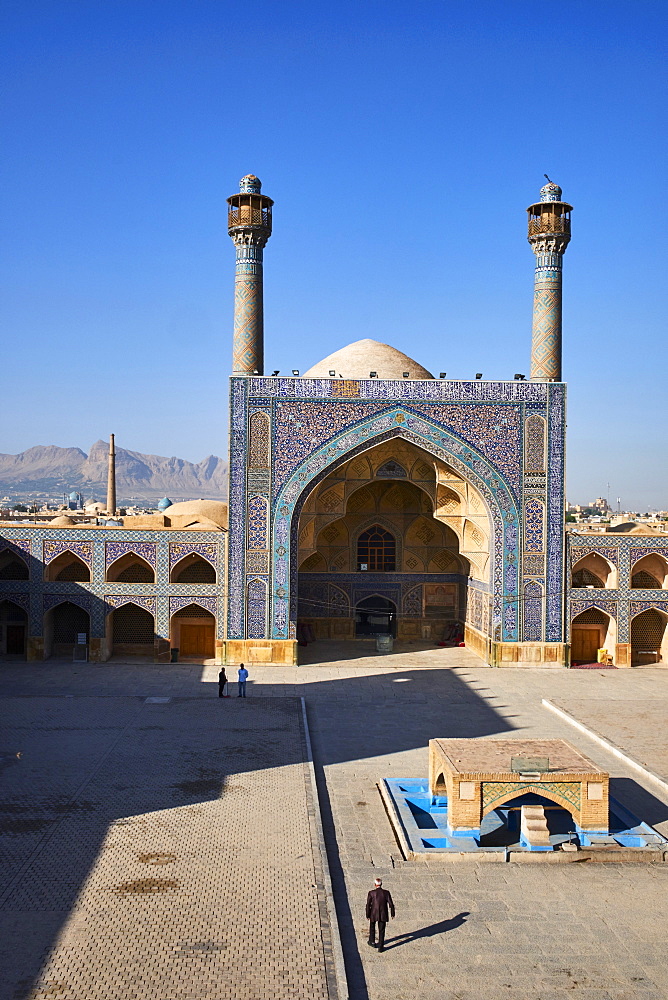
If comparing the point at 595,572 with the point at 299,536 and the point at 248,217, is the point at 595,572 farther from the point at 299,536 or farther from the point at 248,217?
the point at 248,217

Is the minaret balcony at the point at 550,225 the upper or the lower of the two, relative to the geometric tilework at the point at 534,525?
upper

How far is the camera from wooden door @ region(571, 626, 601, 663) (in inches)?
809

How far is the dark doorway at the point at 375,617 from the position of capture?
23.1 meters

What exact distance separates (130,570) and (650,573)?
1253cm

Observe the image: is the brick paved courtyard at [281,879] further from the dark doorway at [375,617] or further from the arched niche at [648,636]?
the dark doorway at [375,617]

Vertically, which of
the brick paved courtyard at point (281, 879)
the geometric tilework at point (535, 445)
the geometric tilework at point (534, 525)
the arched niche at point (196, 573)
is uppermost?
the geometric tilework at point (535, 445)

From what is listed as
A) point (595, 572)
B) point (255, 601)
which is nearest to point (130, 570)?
point (255, 601)

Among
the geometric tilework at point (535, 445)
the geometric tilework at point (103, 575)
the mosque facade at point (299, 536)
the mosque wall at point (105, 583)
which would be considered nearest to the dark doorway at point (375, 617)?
the mosque facade at point (299, 536)

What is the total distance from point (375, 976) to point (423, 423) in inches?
543

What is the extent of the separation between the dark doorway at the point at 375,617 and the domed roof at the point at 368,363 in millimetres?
5871

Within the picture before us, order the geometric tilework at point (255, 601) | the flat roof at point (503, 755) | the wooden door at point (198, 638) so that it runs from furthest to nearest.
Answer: the wooden door at point (198, 638)
the geometric tilework at point (255, 601)
the flat roof at point (503, 755)

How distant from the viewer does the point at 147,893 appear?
7.98 metres

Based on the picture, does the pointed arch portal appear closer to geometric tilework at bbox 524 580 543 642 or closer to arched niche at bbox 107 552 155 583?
geometric tilework at bbox 524 580 543 642

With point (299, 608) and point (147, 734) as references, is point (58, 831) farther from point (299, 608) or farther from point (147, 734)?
point (299, 608)
